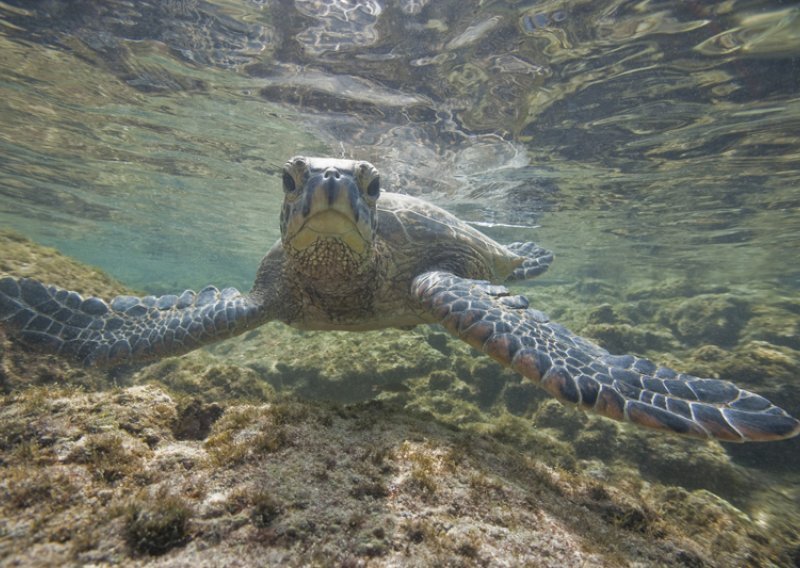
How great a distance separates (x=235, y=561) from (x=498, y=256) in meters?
5.67

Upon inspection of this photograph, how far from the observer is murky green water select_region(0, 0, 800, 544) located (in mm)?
6293

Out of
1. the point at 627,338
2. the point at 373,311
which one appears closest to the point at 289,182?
the point at 373,311

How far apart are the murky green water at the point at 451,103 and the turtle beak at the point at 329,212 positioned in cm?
504

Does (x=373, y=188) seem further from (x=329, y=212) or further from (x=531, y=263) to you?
(x=531, y=263)

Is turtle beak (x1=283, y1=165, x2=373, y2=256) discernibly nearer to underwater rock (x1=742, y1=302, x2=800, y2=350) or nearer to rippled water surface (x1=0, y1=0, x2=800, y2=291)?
rippled water surface (x1=0, y1=0, x2=800, y2=291)

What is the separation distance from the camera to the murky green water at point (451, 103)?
20.6 feet

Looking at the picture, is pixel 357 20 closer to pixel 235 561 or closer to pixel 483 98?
pixel 483 98

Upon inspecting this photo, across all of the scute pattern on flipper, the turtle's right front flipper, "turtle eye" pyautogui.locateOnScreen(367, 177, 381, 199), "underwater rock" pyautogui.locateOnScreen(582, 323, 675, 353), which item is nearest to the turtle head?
"turtle eye" pyautogui.locateOnScreen(367, 177, 381, 199)

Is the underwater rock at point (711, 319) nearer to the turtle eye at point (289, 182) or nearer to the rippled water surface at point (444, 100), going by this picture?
the rippled water surface at point (444, 100)

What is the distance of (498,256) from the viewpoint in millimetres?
6250

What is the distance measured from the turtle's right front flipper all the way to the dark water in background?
5429mm

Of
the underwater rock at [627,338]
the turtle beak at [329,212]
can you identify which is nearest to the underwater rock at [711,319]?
the underwater rock at [627,338]

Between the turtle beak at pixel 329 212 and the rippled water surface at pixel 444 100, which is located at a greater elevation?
the rippled water surface at pixel 444 100

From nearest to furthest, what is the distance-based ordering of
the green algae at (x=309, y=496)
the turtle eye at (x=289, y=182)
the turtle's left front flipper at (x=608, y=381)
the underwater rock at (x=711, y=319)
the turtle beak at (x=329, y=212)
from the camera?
1. the green algae at (x=309, y=496)
2. the turtle's left front flipper at (x=608, y=381)
3. the turtle beak at (x=329, y=212)
4. the turtle eye at (x=289, y=182)
5. the underwater rock at (x=711, y=319)
